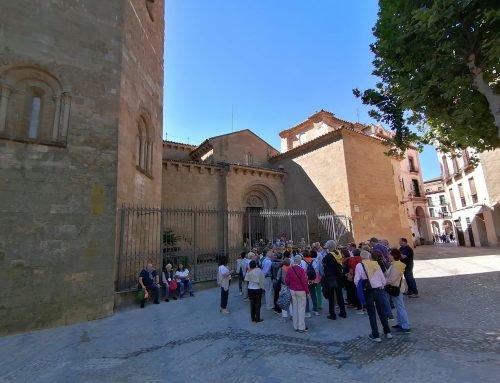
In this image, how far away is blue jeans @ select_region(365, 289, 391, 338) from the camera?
4.99 m

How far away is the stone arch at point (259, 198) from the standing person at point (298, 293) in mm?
13075

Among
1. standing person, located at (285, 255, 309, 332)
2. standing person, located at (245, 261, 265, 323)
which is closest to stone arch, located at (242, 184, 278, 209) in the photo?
standing person, located at (245, 261, 265, 323)

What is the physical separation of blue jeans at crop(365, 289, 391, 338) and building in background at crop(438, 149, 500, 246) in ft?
58.3

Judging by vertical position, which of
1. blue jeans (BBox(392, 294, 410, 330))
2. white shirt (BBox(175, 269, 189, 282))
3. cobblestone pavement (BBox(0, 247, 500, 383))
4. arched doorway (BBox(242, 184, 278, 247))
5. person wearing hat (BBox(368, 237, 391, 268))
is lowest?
cobblestone pavement (BBox(0, 247, 500, 383))

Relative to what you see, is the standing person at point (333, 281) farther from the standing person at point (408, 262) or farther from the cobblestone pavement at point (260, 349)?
the standing person at point (408, 262)

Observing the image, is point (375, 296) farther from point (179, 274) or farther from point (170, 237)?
point (170, 237)

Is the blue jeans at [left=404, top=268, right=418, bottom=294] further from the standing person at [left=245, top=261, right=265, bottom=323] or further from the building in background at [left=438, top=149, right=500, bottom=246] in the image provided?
the building in background at [left=438, top=149, right=500, bottom=246]

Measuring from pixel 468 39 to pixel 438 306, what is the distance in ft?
20.0

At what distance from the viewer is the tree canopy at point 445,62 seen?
6.13m

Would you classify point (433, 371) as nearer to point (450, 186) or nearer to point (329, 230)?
point (329, 230)

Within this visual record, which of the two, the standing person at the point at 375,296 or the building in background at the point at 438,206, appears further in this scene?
the building in background at the point at 438,206

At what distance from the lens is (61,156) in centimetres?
764

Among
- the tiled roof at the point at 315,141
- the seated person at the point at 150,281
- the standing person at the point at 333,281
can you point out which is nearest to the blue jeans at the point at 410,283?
the standing person at the point at 333,281

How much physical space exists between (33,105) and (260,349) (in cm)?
839
